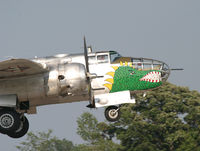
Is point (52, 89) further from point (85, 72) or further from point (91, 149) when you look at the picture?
point (91, 149)

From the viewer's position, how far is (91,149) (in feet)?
180

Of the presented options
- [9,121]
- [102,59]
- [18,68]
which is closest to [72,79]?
[18,68]

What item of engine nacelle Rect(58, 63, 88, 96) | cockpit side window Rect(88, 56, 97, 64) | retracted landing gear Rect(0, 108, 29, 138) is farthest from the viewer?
cockpit side window Rect(88, 56, 97, 64)

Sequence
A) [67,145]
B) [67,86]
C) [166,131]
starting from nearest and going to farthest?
[67,86] < [166,131] < [67,145]

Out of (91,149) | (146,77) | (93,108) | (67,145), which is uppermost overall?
(146,77)

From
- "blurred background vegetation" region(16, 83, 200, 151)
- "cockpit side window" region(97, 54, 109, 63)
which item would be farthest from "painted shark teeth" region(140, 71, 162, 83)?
"blurred background vegetation" region(16, 83, 200, 151)

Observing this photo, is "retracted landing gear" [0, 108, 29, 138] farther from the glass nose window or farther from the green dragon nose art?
the glass nose window

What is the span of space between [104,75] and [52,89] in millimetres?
Result: 2742

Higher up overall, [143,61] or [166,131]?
[143,61]

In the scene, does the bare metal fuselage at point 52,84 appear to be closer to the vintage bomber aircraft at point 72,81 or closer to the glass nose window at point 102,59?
the vintage bomber aircraft at point 72,81

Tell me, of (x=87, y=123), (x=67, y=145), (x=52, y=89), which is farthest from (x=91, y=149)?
(x=52, y=89)

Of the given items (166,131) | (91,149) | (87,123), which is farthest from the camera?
(87,123)

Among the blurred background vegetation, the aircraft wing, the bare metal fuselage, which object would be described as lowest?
the blurred background vegetation

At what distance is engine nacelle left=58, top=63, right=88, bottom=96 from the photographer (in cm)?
1733
